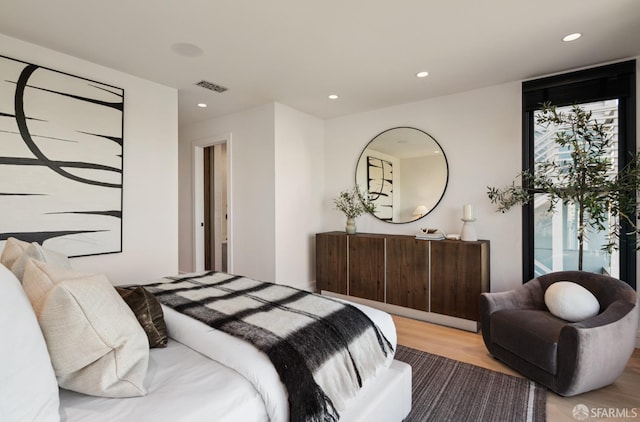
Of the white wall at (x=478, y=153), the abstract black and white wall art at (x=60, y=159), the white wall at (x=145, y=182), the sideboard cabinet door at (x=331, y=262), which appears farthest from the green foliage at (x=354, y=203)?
the abstract black and white wall art at (x=60, y=159)

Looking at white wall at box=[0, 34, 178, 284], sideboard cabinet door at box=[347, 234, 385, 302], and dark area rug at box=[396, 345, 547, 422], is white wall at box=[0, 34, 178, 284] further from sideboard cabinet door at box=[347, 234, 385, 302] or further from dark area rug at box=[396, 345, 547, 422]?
dark area rug at box=[396, 345, 547, 422]

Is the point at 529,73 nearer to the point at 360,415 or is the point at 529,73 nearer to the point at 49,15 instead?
the point at 360,415

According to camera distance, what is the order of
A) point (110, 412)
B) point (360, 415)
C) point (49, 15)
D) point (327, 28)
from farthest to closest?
point (327, 28) < point (49, 15) < point (360, 415) < point (110, 412)

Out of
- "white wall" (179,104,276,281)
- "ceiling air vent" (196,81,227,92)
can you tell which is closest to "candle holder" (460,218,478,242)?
"white wall" (179,104,276,281)

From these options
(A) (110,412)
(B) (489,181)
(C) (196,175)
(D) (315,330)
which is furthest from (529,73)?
(C) (196,175)

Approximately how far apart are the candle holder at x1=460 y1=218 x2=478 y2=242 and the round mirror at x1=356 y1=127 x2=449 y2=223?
0.50 metres

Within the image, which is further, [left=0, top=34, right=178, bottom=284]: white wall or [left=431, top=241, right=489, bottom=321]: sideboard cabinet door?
[left=431, top=241, right=489, bottom=321]: sideboard cabinet door

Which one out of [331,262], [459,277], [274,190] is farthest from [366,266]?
[274,190]

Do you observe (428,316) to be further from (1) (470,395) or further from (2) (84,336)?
(2) (84,336)

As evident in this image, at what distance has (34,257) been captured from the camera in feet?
4.63

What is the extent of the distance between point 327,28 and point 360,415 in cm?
238

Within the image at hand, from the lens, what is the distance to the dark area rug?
1855 mm

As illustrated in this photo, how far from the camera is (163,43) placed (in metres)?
2.45

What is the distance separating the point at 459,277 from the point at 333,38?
2.46 metres
